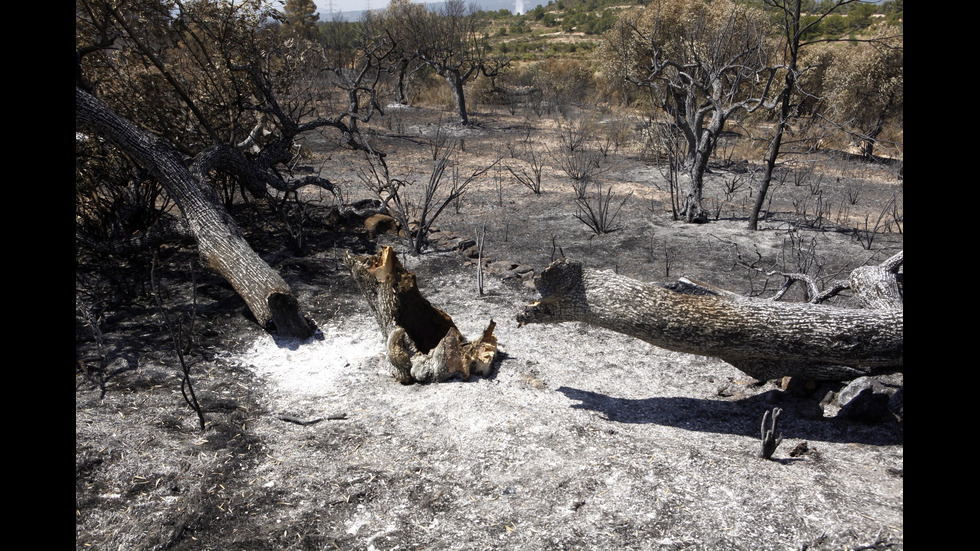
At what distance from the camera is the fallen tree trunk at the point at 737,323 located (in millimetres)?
3504

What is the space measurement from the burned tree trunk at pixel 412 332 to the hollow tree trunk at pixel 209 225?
73cm

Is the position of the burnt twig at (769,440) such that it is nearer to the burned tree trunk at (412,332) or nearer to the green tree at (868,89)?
the burned tree trunk at (412,332)

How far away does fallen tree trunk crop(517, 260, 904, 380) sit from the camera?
3.50 meters

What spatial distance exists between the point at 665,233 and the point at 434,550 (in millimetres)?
6166

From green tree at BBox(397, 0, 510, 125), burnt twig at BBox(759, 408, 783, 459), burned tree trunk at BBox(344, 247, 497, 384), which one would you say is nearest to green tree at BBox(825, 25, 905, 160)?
green tree at BBox(397, 0, 510, 125)

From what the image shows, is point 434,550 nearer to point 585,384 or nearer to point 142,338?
point 585,384

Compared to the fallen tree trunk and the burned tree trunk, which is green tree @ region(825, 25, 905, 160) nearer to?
the fallen tree trunk

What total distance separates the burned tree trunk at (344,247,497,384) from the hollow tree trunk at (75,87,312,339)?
0.73 m

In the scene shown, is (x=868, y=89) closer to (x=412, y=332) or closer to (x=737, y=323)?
(x=737, y=323)

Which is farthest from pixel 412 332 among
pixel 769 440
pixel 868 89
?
pixel 868 89

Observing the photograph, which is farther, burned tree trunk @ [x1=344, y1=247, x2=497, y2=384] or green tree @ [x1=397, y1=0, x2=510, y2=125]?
green tree @ [x1=397, y1=0, x2=510, y2=125]

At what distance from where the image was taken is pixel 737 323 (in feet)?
11.8

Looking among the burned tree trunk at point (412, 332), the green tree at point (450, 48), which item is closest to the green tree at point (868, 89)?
the green tree at point (450, 48)

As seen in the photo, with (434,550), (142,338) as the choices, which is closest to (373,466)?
(434,550)
